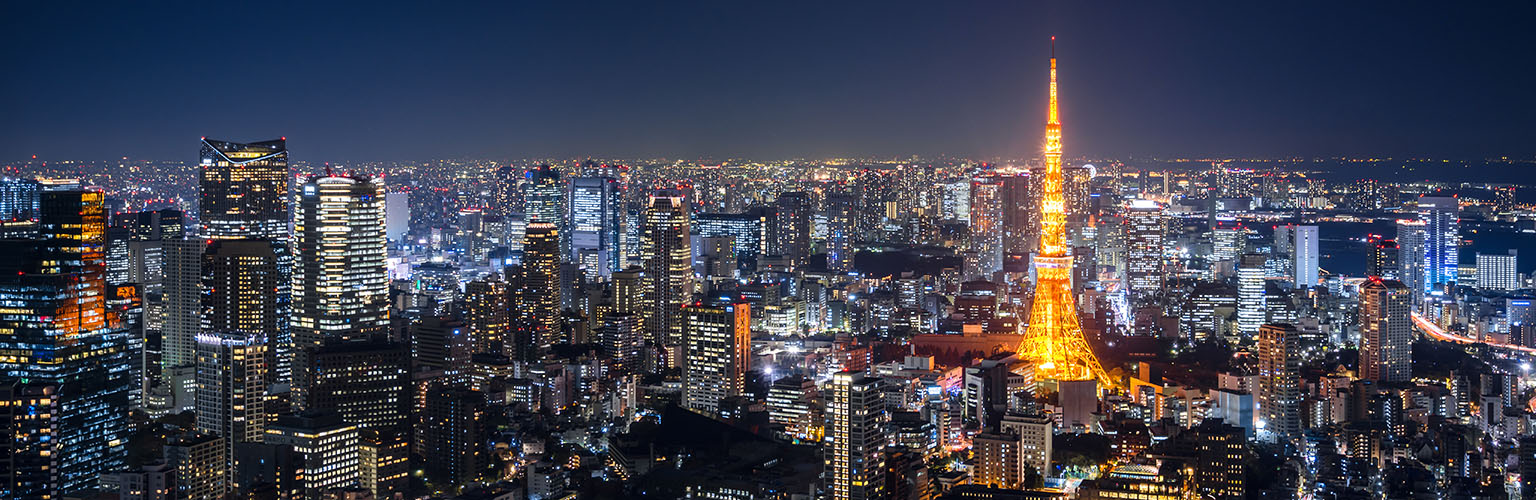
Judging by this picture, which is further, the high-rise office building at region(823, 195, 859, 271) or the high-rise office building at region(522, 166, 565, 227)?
the high-rise office building at region(823, 195, 859, 271)

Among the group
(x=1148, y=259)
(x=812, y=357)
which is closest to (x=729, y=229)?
(x=1148, y=259)

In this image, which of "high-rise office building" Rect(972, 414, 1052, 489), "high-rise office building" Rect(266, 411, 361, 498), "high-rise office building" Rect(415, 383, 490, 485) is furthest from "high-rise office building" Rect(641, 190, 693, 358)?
"high-rise office building" Rect(266, 411, 361, 498)

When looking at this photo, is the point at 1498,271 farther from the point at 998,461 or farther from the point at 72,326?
the point at 72,326

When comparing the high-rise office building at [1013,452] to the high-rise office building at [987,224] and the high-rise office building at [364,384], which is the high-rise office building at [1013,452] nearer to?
the high-rise office building at [364,384]

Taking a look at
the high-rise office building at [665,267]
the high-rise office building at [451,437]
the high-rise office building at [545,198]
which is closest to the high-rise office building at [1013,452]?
the high-rise office building at [451,437]

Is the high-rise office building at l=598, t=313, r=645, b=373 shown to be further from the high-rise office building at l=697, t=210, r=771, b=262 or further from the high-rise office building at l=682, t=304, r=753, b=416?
the high-rise office building at l=697, t=210, r=771, b=262
